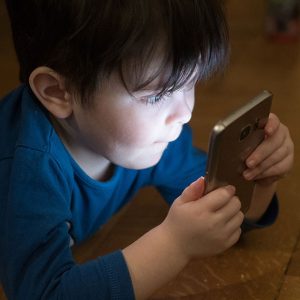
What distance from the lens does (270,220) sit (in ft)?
2.20

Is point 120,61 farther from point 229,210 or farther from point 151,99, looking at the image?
point 229,210

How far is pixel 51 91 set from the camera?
56cm

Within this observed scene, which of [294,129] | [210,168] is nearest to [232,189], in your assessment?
[210,168]

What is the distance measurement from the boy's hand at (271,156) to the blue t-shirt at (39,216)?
0.53 ft

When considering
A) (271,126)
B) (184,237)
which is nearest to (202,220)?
(184,237)

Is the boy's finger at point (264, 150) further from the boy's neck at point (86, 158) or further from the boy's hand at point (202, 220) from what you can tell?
the boy's neck at point (86, 158)

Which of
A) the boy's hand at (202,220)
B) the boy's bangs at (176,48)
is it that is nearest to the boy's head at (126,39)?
the boy's bangs at (176,48)

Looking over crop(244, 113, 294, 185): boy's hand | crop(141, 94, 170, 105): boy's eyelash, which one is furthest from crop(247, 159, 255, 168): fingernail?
crop(141, 94, 170, 105): boy's eyelash

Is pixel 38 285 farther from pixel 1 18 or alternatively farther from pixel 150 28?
pixel 1 18

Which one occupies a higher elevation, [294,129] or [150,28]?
[150,28]

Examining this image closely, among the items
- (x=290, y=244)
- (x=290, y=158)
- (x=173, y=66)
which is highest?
(x=173, y=66)

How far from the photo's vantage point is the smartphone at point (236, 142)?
0.46 m

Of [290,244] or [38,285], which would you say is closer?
[38,285]

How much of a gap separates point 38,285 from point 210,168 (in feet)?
0.61
